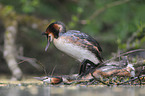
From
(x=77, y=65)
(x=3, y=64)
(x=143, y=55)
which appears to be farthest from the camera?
(x=3, y=64)

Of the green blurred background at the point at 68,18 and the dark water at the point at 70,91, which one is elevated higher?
the green blurred background at the point at 68,18

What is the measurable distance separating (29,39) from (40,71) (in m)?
2.22

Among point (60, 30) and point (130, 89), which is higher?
point (60, 30)

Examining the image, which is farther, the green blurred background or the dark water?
the green blurred background

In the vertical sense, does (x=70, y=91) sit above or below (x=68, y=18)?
below

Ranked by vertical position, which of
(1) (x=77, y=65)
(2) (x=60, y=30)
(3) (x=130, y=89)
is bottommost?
(3) (x=130, y=89)

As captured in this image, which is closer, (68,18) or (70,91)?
(70,91)

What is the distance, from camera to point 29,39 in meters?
3.34

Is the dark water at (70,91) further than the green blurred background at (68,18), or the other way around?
the green blurred background at (68,18)

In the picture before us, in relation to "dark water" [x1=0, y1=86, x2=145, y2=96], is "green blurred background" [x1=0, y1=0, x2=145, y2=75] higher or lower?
higher

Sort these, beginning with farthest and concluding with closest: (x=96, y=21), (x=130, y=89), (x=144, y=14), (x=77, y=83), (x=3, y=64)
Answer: (x=96, y=21), (x=3, y=64), (x=144, y=14), (x=77, y=83), (x=130, y=89)

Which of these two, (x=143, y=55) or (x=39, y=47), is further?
(x=39, y=47)

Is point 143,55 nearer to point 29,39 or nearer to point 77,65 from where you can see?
point 77,65

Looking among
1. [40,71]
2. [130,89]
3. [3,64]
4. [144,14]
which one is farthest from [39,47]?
[130,89]
